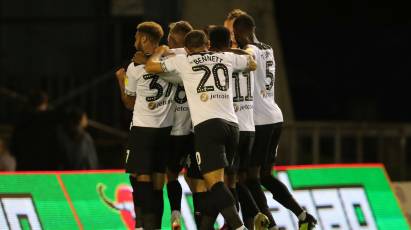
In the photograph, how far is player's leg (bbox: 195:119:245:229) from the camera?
432 inches

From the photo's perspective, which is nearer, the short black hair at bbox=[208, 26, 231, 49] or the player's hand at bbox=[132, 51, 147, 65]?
the short black hair at bbox=[208, 26, 231, 49]

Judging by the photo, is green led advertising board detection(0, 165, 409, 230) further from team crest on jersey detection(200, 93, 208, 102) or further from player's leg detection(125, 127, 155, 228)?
team crest on jersey detection(200, 93, 208, 102)

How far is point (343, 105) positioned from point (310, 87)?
824mm

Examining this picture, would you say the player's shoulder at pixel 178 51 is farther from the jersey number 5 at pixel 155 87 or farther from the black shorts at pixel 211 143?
the black shorts at pixel 211 143

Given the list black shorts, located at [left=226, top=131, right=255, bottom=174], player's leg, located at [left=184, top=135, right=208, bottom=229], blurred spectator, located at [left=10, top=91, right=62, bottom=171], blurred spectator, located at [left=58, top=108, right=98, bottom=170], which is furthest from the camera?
blurred spectator, located at [left=58, top=108, right=98, bottom=170]

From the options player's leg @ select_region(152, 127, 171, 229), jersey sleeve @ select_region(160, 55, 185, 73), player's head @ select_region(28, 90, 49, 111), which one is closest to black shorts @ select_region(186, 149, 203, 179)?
player's leg @ select_region(152, 127, 171, 229)

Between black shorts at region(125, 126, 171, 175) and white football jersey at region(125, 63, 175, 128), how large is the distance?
7cm

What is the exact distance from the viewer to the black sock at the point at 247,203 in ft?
A: 38.8

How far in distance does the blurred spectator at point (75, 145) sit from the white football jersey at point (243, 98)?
3771mm

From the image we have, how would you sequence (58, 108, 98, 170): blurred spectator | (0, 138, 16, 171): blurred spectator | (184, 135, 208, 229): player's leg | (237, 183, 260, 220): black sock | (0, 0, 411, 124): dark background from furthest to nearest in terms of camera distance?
(0, 0, 411, 124): dark background < (0, 138, 16, 171): blurred spectator < (58, 108, 98, 170): blurred spectator < (237, 183, 260, 220): black sock < (184, 135, 208, 229): player's leg

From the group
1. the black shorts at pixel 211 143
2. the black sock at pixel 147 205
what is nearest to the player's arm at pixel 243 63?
the black shorts at pixel 211 143

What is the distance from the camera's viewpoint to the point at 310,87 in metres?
26.0

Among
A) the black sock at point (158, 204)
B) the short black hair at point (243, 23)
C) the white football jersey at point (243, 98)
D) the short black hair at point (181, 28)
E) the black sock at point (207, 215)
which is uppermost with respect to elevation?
the short black hair at point (181, 28)

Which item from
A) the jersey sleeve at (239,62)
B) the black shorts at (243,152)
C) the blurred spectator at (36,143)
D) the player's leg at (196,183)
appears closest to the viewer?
the jersey sleeve at (239,62)
